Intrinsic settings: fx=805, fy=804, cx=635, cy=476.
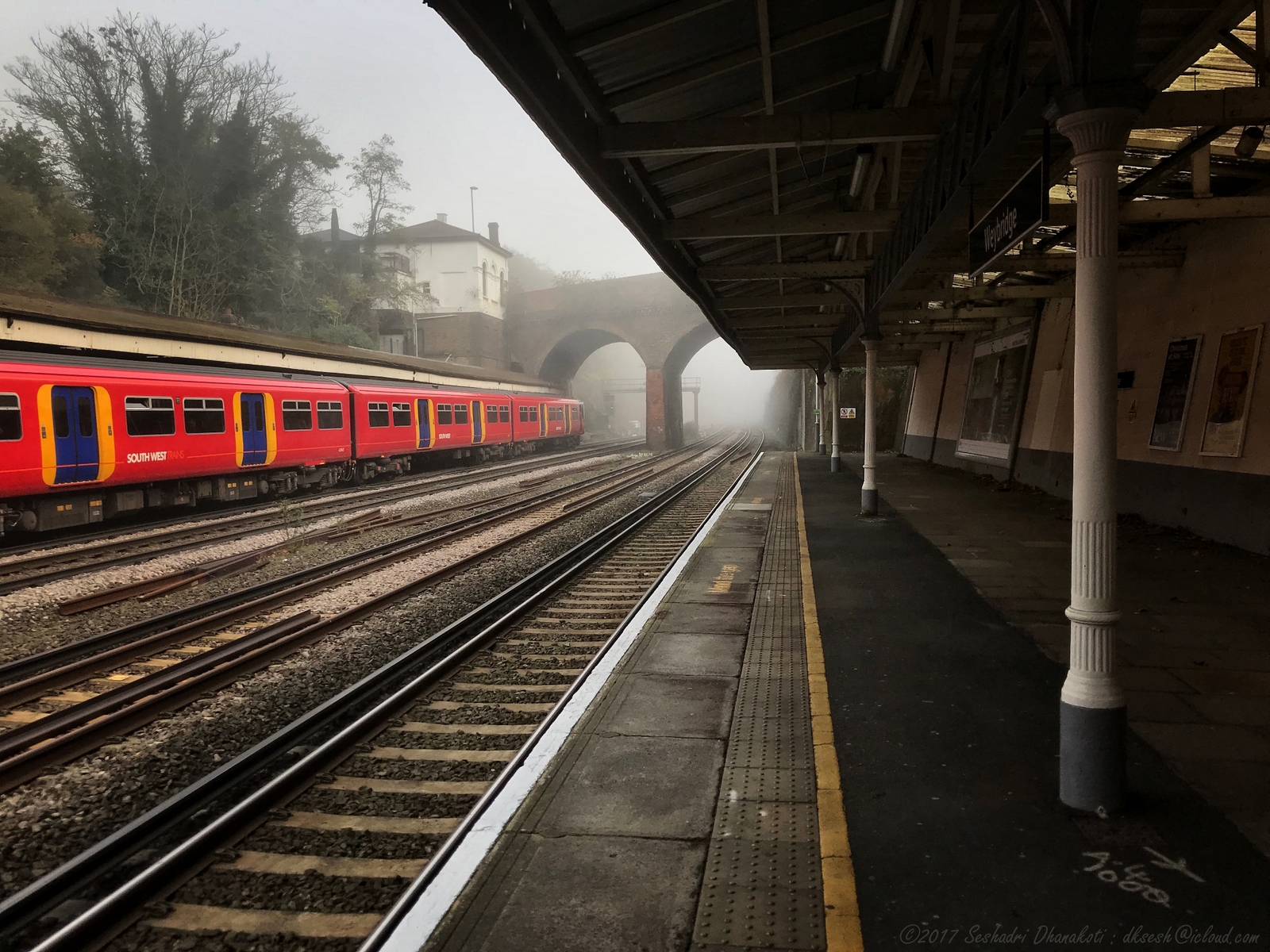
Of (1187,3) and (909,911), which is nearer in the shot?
(909,911)

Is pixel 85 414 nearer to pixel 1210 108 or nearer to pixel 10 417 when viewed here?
pixel 10 417

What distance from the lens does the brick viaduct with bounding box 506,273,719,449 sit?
151ft

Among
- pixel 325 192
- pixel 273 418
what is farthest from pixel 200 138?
pixel 273 418

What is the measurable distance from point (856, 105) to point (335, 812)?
6675 mm

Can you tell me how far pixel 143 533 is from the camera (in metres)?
13.2

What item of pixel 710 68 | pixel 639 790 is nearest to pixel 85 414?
pixel 710 68

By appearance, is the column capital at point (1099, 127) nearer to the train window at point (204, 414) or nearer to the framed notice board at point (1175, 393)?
the framed notice board at point (1175, 393)

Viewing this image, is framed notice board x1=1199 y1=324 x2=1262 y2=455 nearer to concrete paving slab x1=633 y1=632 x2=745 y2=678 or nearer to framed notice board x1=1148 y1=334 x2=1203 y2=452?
framed notice board x1=1148 y1=334 x2=1203 y2=452

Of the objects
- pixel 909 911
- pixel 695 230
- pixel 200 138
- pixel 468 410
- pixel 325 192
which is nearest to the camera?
pixel 909 911

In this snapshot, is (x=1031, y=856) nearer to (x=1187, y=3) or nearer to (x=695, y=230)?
(x=1187, y=3)

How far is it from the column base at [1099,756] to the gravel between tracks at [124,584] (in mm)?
8025

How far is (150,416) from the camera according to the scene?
14.0m

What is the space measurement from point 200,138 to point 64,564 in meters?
33.9

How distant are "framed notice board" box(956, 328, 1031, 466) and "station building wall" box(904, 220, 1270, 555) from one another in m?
2.09
